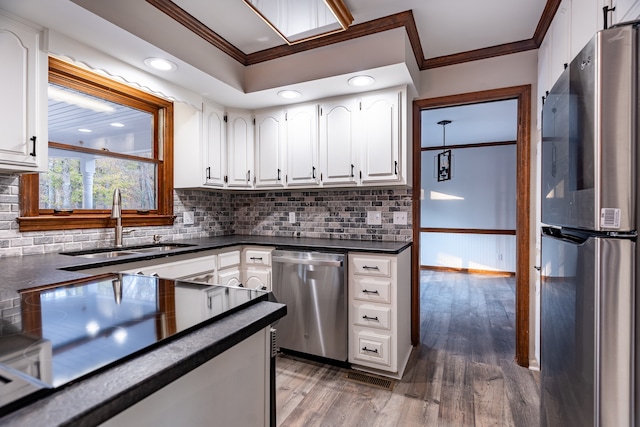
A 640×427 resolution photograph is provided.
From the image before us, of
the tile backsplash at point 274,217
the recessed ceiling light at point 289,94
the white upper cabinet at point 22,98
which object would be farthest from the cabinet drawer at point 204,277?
the recessed ceiling light at point 289,94

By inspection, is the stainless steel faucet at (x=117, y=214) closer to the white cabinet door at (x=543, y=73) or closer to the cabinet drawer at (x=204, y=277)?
the cabinet drawer at (x=204, y=277)

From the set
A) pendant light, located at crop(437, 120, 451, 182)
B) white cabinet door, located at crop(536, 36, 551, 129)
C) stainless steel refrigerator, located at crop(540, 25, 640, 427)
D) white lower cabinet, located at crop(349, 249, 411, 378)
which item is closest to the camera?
stainless steel refrigerator, located at crop(540, 25, 640, 427)

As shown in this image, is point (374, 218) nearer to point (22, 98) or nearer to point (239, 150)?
point (239, 150)

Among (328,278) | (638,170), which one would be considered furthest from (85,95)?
(638,170)

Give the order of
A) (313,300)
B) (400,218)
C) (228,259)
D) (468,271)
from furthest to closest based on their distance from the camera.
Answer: (468,271)
(400,218)
(228,259)
(313,300)

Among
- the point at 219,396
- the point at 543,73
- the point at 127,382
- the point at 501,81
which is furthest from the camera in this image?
the point at 501,81

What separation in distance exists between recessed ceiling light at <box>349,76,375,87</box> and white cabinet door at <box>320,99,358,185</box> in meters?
0.22

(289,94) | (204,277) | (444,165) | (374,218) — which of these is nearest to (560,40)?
(374,218)

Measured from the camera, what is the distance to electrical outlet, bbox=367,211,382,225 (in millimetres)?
2885

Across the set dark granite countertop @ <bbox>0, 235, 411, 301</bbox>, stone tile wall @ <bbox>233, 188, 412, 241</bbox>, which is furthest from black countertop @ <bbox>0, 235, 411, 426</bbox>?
stone tile wall @ <bbox>233, 188, 412, 241</bbox>

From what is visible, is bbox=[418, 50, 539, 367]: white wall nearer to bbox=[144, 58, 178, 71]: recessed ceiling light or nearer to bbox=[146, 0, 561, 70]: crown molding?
bbox=[146, 0, 561, 70]: crown molding

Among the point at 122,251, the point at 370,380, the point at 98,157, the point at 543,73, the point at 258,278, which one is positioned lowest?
the point at 370,380

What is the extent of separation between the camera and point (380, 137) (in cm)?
254

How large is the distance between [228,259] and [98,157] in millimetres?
1229
